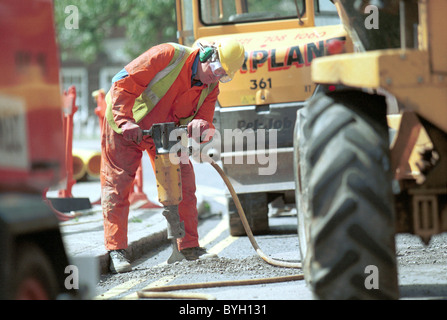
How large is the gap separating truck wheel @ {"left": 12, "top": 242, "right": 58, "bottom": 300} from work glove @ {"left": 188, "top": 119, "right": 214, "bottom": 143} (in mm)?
3688

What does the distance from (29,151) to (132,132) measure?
3.63 m

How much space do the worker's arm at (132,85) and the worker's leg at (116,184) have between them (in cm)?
25

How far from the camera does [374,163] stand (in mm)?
3809

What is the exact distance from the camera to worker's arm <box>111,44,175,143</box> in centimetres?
674

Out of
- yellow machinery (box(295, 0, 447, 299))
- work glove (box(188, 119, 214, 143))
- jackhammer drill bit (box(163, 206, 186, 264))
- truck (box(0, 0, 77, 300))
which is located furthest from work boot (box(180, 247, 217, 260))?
truck (box(0, 0, 77, 300))

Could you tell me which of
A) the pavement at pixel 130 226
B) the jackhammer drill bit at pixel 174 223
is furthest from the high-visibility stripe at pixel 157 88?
the pavement at pixel 130 226

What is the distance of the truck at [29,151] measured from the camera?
2.83m

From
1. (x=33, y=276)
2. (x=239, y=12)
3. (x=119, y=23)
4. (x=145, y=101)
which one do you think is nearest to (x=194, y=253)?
(x=145, y=101)

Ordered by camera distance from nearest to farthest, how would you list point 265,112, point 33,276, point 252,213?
point 33,276 → point 265,112 → point 252,213

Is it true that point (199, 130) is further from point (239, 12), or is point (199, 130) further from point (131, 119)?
point (239, 12)
